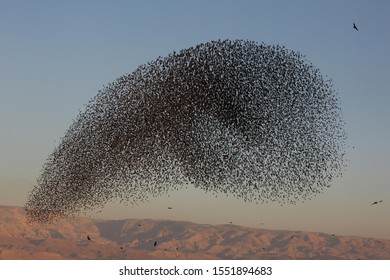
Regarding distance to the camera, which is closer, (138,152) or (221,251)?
(138,152)

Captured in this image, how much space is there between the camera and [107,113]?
54.4m

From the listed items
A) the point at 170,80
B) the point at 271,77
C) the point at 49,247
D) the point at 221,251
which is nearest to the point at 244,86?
the point at 271,77

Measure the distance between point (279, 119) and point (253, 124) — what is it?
2.72 meters

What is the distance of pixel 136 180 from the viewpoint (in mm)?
51906

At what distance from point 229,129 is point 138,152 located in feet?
29.6

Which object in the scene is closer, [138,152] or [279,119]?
[279,119]

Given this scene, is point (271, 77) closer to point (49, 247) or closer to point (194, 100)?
point (194, 100)
